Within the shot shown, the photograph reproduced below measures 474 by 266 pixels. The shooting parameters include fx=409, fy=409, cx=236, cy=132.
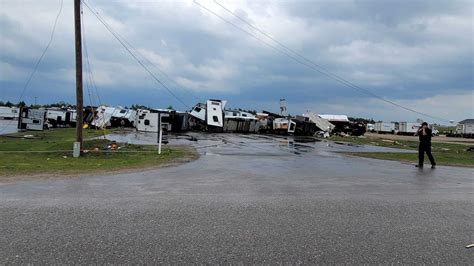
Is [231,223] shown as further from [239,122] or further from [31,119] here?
[239,122]

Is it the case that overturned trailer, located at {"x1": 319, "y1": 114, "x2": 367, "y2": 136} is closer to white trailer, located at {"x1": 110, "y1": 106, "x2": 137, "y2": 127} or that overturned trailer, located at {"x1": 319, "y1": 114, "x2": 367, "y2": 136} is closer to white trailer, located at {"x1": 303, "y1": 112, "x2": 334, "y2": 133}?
white trailer, located at {"x1": 303, "y1": 112, "x2": 334, "y2": 133}

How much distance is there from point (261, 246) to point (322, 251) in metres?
0.72

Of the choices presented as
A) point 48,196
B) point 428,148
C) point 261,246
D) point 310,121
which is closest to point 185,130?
point 310,121

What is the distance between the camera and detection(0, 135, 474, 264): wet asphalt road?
4660mm

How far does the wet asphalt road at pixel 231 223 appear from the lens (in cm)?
466

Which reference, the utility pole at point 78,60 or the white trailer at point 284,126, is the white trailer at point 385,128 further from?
the utility pole at point 78,60

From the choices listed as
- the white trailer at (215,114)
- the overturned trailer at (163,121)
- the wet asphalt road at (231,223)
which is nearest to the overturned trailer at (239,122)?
the white trailer at (215,114)

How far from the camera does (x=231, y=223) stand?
19.4 ft

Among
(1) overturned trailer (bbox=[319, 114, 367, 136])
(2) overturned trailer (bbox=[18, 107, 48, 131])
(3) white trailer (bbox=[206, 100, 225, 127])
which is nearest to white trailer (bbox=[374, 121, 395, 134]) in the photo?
(1) overturned trailer (bbox=[319, 114, 367, 136])

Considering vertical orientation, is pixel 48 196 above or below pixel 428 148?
below

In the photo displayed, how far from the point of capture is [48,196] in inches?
306

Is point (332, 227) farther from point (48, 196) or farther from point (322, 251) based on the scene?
point (48, 196)

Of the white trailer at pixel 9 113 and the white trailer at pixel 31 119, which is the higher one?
the white trailer at pixel 9 113

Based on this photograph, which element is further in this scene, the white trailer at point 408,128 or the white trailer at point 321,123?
the white trailer at point 408,128
